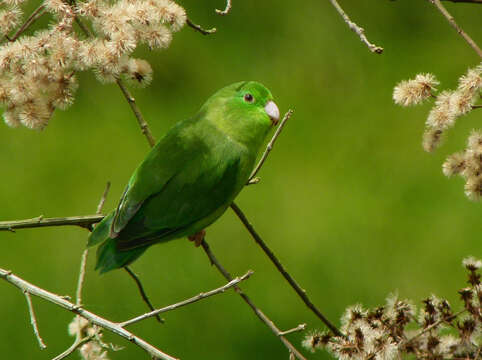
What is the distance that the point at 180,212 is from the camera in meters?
1.98

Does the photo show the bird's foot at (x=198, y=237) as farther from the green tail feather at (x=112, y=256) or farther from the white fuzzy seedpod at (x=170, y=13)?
the white fuzzy seedpod at (x=170, y=13)

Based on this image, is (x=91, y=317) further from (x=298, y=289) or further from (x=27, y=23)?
(x=27, y=23)

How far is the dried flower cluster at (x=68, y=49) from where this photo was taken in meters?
1.60

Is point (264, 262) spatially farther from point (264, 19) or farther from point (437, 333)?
point (437, 333)

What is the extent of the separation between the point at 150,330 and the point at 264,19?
1935mm

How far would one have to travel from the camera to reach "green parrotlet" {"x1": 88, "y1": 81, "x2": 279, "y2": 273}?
1.95 m

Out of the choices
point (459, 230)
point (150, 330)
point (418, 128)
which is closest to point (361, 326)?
point (150, 330)

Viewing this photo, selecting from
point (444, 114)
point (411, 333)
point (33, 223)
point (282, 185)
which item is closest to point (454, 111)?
point (444, 114)

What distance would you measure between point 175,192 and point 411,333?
73 centimetres

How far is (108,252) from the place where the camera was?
198cm

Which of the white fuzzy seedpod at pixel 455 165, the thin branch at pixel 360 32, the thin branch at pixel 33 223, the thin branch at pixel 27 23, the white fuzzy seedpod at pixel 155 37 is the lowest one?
the white fuzzy seedpod at pixel 455 165

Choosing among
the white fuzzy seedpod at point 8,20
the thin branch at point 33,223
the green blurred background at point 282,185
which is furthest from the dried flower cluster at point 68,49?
the green blurred background at point 282,185

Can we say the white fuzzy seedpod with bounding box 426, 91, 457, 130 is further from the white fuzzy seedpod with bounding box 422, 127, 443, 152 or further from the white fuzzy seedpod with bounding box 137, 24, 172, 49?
the white fuzzy seedpod with bounding box 137, 24, 172, 49

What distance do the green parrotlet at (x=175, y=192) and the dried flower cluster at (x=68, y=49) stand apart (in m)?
0.35
